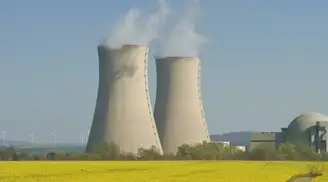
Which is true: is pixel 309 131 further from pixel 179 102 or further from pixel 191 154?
pixel 179 102

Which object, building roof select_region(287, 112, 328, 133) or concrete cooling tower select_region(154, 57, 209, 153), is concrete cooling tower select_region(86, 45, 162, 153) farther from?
building roof select_region(287, 112, 328, 133)

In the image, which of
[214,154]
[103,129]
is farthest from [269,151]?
[103,129]

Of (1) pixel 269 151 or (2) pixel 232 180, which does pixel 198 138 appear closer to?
(1) pixel 269 151

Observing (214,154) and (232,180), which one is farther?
(214,154)

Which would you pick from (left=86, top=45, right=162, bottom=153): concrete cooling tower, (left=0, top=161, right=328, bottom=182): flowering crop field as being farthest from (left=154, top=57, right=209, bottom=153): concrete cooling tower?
(left=0, top=161, right=328, bottom=182): flowering crop field

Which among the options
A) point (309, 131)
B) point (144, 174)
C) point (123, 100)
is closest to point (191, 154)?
point (123, 100)

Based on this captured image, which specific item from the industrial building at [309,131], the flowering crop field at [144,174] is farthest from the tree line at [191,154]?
the flowering crop field at [144,174]

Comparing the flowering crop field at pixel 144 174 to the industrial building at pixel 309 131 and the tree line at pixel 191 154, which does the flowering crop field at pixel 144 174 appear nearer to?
the tree line at pixel 191 154
